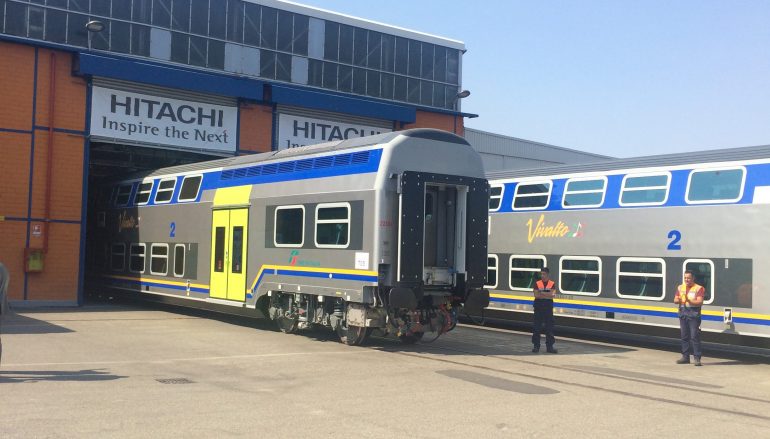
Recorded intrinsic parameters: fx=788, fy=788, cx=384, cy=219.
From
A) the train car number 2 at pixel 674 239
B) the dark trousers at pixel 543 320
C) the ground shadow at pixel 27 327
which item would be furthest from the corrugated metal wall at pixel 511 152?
the ground shadow at pixel 27 327

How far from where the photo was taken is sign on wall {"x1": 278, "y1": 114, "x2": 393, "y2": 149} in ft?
91.0

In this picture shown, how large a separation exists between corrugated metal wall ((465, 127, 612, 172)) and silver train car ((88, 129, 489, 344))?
26.4 m

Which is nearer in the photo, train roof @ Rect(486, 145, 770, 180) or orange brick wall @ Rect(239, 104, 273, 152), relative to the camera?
train roof @ Rect(486, 145, 770, 180)

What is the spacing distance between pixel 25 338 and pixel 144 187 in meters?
9.66

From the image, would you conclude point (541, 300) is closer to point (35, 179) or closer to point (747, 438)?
point (747, 438)

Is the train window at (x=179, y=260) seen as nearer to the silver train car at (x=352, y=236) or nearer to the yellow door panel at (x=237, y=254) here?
the silver train car at (x=352, y=236)

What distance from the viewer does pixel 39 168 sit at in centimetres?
2248

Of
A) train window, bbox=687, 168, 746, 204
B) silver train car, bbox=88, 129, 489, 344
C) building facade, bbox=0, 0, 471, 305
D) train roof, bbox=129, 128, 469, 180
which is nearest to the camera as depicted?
silver train car, bbox=88, 129, 489, 344

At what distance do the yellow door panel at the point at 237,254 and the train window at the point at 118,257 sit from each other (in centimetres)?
739

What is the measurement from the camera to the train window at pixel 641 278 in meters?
16.3

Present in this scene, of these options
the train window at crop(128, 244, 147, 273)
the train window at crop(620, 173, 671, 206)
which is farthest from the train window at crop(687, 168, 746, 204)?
the train window at crop(128, 244, 147, 273)

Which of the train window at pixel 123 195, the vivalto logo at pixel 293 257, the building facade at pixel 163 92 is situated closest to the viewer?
the vivalto logo at pixel 293 257

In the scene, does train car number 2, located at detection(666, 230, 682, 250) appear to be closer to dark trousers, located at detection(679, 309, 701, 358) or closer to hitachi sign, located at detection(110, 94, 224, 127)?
dark trousers, located at detection(679, 309, 701, 358)

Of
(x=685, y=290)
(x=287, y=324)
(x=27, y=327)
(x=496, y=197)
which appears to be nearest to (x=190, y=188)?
(x=27, y=327)
